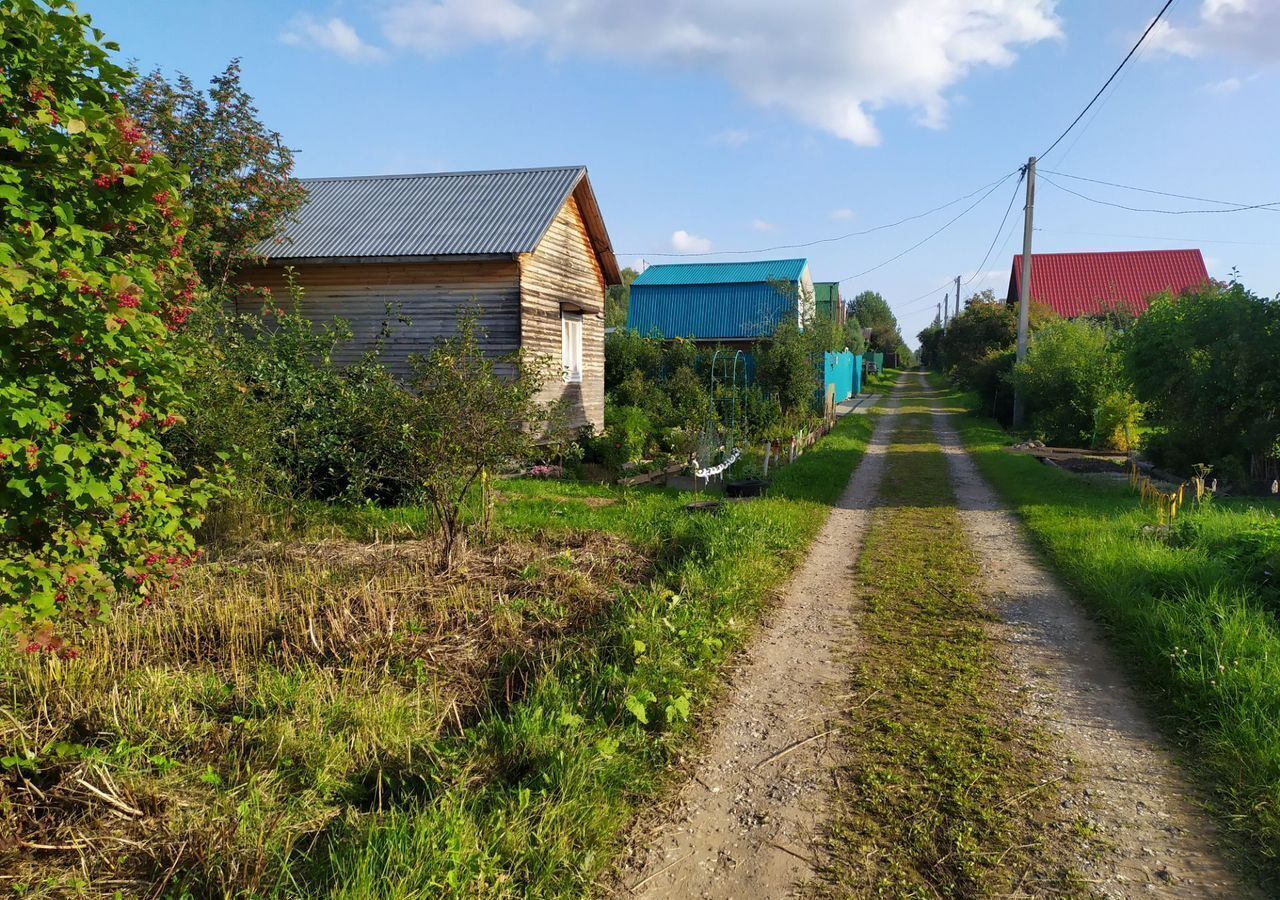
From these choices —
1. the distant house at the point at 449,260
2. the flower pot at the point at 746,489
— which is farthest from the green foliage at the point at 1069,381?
the distant house at the point at 449,260

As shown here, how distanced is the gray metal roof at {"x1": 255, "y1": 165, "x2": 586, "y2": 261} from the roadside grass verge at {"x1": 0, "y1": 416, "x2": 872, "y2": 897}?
25.4 feet

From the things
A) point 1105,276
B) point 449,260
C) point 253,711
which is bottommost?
point 253,711

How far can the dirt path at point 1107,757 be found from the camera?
2982mm

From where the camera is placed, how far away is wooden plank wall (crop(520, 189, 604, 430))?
547 inches

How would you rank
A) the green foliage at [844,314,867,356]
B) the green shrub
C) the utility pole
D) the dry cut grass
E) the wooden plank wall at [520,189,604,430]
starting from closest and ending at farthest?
the dry cut grass
the wooden plank wall at [520,189,604,430]
the green shrub
the utility pole
the green foliage at [844,314,867,356]

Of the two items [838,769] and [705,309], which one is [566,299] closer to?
[838,769]

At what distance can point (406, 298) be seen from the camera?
1385 cm

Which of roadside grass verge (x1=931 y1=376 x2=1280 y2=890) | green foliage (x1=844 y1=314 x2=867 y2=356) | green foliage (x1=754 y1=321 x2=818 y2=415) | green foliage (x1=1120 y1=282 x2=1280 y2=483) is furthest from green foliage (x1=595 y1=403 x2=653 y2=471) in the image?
green foliage (x1=844 y1=314 x2=867 y2=356)

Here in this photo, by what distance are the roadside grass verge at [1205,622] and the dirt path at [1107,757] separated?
138 millimetres

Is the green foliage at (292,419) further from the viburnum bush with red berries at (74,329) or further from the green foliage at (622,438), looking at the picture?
the green foliage at (622,438)

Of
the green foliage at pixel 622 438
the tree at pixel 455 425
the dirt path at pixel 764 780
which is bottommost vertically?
the dirt path at pixel 764 780

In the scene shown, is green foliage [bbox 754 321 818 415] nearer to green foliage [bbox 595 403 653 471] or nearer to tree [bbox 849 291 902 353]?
green foliage [bbox 595 403 653 471]

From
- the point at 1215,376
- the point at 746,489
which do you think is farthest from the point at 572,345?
the point at 1215,376

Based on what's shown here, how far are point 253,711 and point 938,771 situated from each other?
3.58 m
